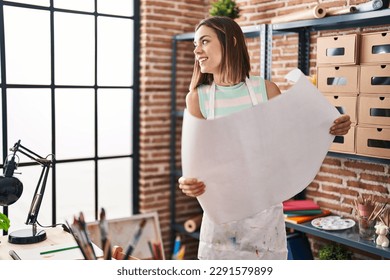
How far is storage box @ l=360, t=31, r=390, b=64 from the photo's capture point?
6.95ft

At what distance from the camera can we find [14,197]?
6.12 feet

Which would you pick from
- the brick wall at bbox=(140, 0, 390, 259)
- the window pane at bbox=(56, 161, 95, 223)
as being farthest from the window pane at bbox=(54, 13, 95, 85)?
the window pane at bbox=(56, 161, 95, 223)

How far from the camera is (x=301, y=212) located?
8.45 ft

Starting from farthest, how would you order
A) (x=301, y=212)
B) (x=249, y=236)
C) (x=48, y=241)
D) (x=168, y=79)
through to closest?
(x=168, y=79)
(x=301, y=212)
(x=48, y=241)
(x=249, y=236)

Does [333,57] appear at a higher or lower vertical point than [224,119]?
higher

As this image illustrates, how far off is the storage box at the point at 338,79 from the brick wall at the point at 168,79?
0.99ft

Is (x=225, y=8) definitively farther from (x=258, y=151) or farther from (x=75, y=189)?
(x=258, y=151)

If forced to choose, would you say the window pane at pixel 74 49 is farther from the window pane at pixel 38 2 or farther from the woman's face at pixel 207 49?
the woman's face at pixel 207 49

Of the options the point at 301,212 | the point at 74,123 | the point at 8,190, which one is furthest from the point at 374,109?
the point at 74,123

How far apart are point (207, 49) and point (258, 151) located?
37 centimetres

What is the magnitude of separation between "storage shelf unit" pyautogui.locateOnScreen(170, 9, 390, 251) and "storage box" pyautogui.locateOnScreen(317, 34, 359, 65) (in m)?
0.08
